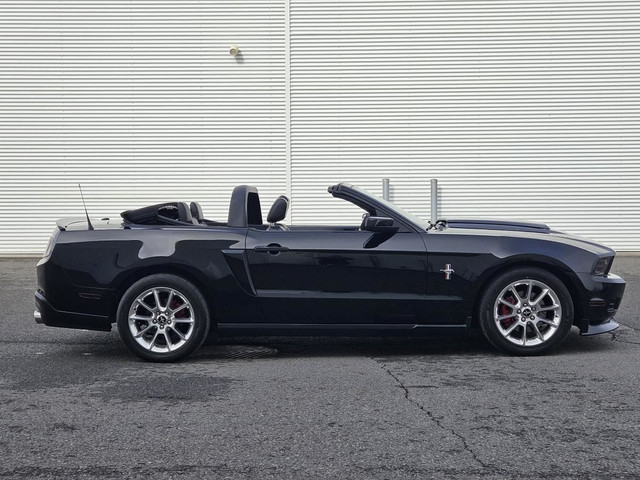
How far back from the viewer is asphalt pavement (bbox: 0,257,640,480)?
440 centimetres

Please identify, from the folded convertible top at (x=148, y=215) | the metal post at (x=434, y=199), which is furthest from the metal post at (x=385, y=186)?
the folded convertible top at (x=148, y=215)

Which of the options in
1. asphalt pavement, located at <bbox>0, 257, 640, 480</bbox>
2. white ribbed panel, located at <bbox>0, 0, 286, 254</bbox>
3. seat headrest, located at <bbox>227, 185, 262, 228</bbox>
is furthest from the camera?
white ribbed panel, located at <bbox>0, 0, 286, 254</bbox>

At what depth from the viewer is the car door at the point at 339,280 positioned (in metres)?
7.07

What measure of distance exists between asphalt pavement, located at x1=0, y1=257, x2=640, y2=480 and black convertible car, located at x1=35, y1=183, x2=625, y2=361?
27 centimetres

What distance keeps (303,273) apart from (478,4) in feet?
40.1

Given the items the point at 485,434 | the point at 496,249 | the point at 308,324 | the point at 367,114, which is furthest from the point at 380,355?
the point at 367,114

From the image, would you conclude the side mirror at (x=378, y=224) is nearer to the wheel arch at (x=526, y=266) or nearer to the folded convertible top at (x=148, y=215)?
the wheel arch at (x=526, y=266)

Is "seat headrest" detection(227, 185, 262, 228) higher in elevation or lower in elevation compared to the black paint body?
higher

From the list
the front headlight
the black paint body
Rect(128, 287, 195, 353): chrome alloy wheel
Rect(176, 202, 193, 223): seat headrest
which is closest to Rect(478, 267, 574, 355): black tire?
the black paint body

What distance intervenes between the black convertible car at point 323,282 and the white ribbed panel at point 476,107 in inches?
429

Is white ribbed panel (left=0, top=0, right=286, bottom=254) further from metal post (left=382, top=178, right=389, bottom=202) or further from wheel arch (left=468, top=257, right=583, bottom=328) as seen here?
wheel arch (left=468, top=257, right=583, bottom=328)

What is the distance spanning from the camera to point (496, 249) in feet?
23.4

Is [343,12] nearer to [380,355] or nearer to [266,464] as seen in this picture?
[380,355]

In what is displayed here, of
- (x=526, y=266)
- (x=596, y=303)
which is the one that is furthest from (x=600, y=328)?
(x=526, y=266)
